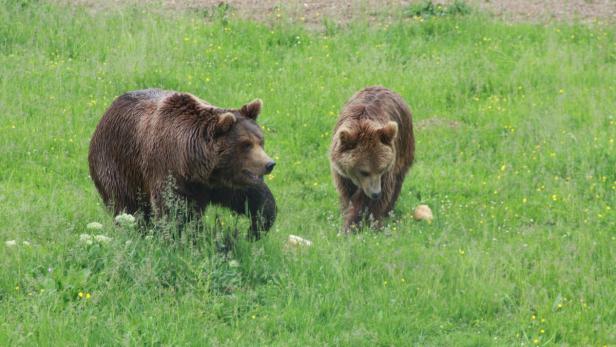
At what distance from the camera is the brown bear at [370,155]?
30.8 ft

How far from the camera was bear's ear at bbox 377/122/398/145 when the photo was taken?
9312 mm

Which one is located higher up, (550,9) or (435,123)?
(550,9)

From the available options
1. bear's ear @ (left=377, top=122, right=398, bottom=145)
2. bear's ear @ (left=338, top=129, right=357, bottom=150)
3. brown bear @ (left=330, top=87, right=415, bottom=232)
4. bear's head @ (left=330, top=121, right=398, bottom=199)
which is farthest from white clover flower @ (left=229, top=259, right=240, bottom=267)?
bear's ear @ (left=377, top=122, right=398, bottom=145)

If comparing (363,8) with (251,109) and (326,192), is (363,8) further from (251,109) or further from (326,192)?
(251,109)

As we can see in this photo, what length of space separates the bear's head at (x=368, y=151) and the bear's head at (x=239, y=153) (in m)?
1.44

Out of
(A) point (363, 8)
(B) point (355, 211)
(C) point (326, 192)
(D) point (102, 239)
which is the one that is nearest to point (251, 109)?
(D) point (102, 239)

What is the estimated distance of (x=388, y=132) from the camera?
9.34 meters

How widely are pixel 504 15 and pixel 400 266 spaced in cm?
721

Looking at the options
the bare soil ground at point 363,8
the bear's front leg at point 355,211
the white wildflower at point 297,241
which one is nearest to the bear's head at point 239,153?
the white wildflower at point 297,241

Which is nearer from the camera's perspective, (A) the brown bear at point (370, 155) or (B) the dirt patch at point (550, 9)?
(A) the brown bear at point (370, 155)

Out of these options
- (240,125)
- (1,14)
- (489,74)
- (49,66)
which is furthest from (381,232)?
(1,14)

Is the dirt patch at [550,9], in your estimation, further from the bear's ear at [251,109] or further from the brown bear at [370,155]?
the bear's ear at [251,109]

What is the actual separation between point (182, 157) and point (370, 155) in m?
1.95

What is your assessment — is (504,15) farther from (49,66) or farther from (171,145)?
(171,145)
